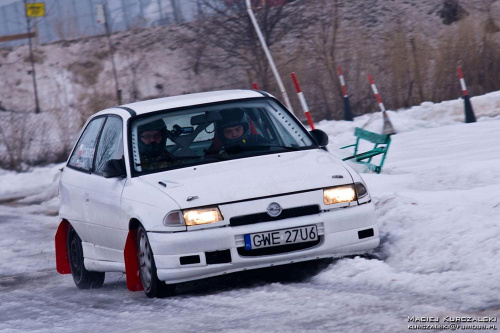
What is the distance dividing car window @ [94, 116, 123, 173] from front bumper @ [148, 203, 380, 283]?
1.42 metres

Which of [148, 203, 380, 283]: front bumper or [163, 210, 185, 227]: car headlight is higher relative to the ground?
[163, 210, 185, 227]: car headlight

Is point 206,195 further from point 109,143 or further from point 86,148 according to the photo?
point 86,148

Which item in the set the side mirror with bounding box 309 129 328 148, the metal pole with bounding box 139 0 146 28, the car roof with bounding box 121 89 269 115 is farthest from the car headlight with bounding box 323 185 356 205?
the metal pole with bounding box 139 0 146 28

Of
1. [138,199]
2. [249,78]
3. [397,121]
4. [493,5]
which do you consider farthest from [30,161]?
[138,199]

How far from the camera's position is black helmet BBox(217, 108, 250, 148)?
8.58m

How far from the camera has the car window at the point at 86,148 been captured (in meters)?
9.52

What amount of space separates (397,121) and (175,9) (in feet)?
55.0

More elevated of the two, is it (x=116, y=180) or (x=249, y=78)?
(x=116, y=180)

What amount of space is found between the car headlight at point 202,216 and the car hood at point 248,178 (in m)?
0.04

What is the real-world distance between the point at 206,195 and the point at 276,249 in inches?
23.9

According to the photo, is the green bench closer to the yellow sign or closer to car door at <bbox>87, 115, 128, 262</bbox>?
car door at <bbox>87, 115, 128, 262</bbox>

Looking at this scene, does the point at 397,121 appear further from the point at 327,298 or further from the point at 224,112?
the point at 327,298

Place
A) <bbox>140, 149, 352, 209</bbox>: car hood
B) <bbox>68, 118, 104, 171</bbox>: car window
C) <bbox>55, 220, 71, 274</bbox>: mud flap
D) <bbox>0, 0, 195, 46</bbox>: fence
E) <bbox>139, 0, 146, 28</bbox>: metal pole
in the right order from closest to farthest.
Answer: <bbox>140, 149, 352, 209</bbox>: car hood < <bbox>68, 118, 104, 171</bbox>: car window < <bbox>55, 220, 71, 274</bbox>: mud flap < <bbox>0, 0, 195, 46</bbox>: fence < <bbox>139, 0, 146, 28</bbox>: metal pole

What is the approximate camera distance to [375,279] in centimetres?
717
